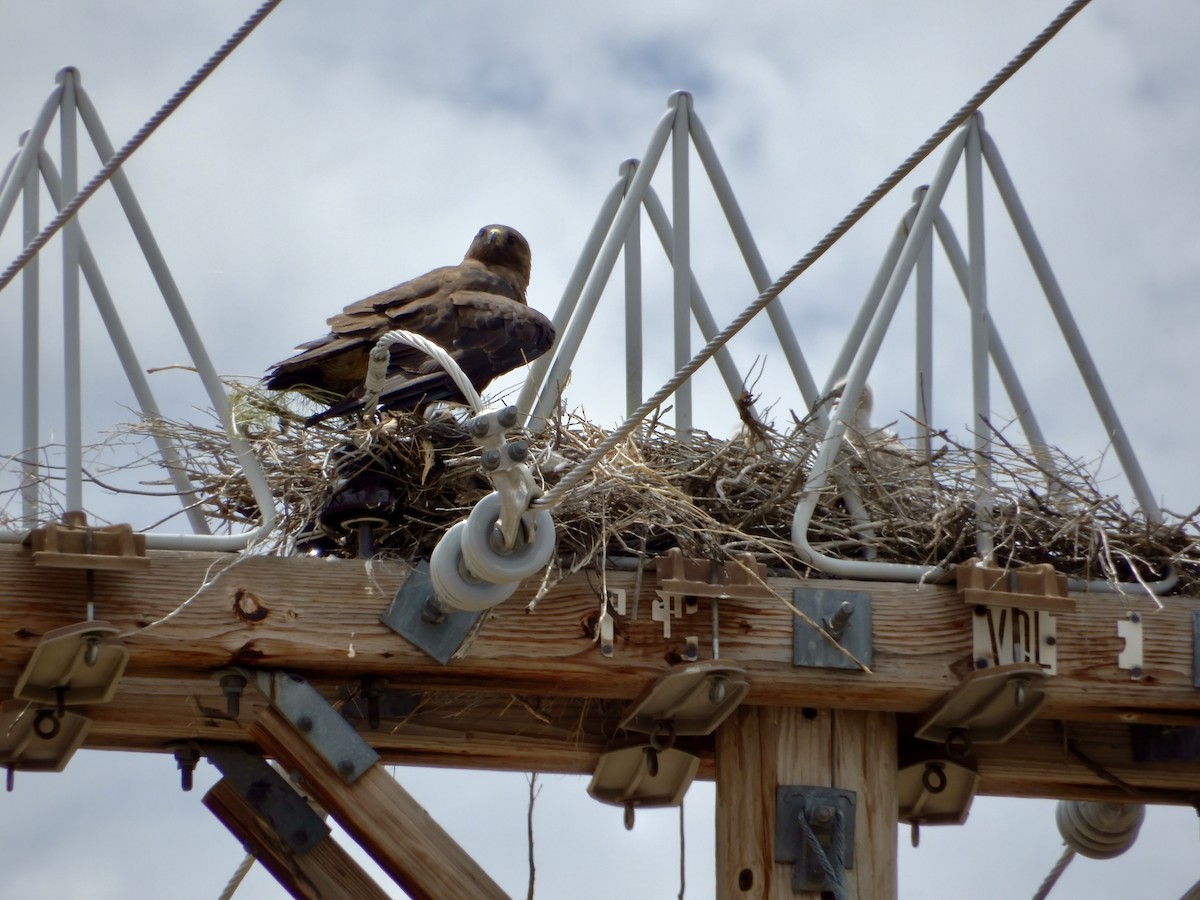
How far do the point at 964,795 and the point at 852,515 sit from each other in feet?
2.58

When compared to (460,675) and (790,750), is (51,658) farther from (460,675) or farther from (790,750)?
(790,750)

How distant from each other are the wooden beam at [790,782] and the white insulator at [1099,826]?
1182 millimetres

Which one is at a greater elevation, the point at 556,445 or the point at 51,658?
the point at 556,445

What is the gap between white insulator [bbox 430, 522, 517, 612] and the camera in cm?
377

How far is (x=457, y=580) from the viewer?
12.4ft

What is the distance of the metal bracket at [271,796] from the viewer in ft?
13.9

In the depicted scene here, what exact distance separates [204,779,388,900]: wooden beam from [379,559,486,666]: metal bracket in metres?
0.50

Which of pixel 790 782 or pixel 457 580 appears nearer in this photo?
pixel 457 580

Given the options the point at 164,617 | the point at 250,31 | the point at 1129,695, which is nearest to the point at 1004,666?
the point at 1129,695

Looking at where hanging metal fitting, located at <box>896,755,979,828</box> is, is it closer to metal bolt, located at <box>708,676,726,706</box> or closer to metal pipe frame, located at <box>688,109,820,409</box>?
metal bolt, located at <box>708,676,726,706</box>

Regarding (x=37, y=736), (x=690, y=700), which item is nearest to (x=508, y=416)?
(x=690, y=700)

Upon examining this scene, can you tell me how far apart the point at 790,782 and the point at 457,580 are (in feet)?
3.58

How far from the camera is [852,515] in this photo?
484cm

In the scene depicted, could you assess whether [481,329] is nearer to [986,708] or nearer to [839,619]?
[839,619]
